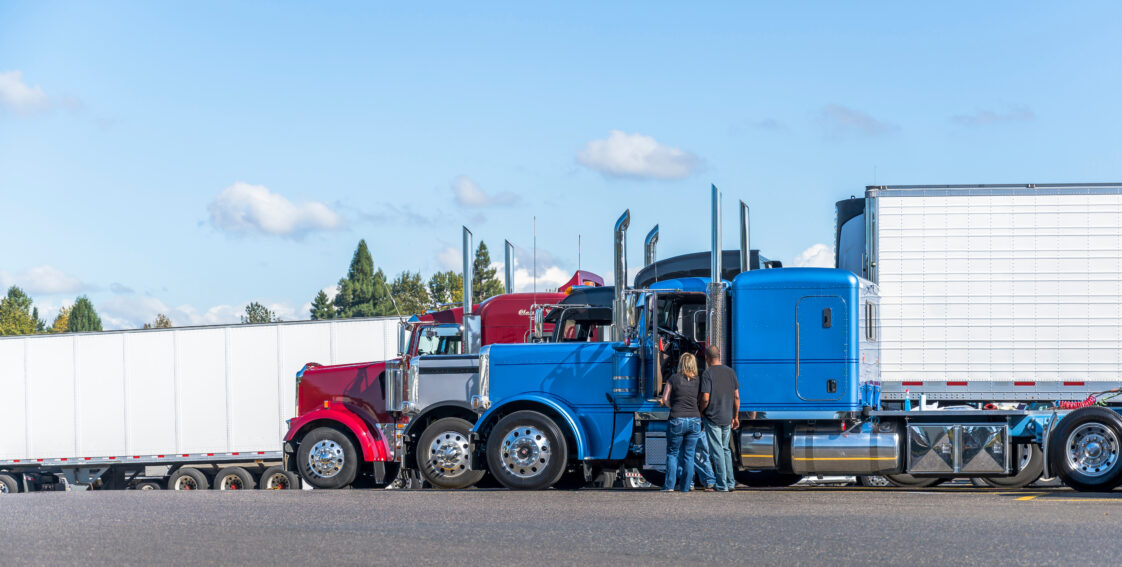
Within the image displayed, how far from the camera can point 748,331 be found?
51.1 ft

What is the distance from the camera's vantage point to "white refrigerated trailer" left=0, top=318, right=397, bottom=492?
93.7 feet

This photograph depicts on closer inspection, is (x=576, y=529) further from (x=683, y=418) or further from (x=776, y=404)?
(x=776, y=404)

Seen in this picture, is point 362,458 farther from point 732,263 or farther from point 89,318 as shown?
point 89,318

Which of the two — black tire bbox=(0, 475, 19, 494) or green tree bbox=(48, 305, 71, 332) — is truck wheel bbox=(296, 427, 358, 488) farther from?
green tree bbox=(48, 305, 71, 332)

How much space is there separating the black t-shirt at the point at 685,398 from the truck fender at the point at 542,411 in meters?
1.41

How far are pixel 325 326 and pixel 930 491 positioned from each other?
16041 mm

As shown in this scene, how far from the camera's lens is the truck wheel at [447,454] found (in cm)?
1730

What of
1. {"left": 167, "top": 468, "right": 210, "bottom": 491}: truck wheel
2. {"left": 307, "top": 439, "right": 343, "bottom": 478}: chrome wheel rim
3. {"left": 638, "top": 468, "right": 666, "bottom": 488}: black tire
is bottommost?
{"left": 167, "top": 468, "right": 210, "bottom": 491}: truck wheel

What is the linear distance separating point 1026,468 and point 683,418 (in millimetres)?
4614

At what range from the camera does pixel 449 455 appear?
17.3m

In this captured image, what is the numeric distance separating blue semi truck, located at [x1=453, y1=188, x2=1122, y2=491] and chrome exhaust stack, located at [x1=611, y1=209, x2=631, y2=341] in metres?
0.02

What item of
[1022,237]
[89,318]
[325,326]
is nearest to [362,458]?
[1022,237]

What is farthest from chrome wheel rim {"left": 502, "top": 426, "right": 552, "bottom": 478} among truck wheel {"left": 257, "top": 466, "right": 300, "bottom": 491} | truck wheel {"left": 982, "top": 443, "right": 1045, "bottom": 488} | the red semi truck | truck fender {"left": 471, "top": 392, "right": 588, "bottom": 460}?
truck wheel {"left": 257, "top": 466, "right": 300, "bottom": 491}

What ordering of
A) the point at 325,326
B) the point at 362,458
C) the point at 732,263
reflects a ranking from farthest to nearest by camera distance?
the point at 325,326 < the point at 732,263 < the point at 362,458
